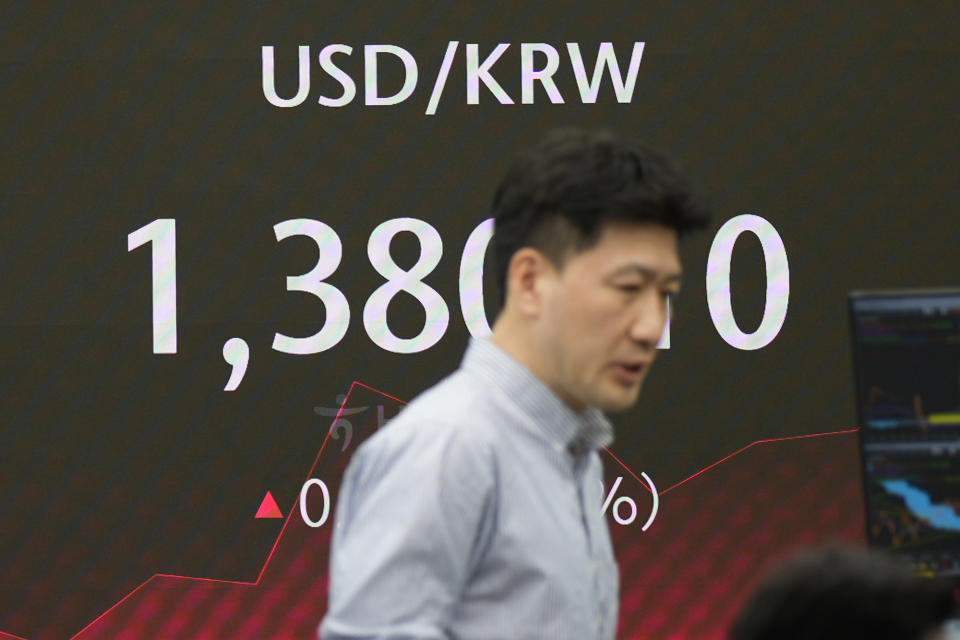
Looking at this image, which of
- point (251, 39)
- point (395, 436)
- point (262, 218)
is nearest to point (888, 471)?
point (395, 436)

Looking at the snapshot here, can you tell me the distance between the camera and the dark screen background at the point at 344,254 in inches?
112

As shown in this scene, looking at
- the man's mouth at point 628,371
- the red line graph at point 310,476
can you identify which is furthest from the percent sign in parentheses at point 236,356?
the man's mouth at point 628,371

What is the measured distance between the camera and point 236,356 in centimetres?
286

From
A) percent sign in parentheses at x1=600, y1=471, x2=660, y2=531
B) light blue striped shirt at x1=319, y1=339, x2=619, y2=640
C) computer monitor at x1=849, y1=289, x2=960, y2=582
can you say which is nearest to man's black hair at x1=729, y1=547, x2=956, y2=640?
light blue striped shirt at x1=319, y1=339, x2=619, y2=640

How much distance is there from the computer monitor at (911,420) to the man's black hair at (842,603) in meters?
0.90

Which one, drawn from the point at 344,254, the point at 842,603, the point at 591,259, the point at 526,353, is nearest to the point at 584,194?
the point at 591,259

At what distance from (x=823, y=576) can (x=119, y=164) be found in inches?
94.2

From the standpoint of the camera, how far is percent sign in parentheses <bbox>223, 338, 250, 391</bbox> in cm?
285

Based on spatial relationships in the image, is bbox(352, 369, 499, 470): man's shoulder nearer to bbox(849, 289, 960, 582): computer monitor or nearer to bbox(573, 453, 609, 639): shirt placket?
bbox(573, 453, 609, 639): shirt placket

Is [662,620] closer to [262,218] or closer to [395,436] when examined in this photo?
[262,218]

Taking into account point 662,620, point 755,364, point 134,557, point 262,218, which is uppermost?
point 262,218

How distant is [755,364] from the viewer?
2.88m

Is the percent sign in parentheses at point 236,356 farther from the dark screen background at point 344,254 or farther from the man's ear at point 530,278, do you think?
the man's ear at point 530,278

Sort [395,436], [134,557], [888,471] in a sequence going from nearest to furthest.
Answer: [395,436], [888,471], [134,557]
